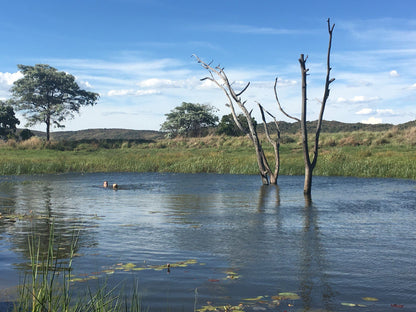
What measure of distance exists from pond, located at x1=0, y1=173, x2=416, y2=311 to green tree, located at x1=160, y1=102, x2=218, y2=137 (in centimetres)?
5724

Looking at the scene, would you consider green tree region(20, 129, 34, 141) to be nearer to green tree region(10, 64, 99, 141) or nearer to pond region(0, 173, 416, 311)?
green tree region(10, 64, 99, 141)

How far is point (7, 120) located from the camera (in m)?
63.7

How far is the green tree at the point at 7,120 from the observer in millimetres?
62750

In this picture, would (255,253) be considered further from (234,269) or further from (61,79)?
(61,79)

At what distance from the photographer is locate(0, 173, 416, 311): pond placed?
6.82 metres

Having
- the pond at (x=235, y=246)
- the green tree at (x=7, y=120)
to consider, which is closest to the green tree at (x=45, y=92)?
the green tree at (x=7, y=120)

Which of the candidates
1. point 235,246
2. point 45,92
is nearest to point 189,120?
point 45,92

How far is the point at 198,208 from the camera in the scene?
54.5ft

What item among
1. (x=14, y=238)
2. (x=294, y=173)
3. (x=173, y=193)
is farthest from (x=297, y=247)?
(x=294, y=173)

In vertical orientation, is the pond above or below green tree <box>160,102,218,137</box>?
below

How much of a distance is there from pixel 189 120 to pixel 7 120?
2807cm

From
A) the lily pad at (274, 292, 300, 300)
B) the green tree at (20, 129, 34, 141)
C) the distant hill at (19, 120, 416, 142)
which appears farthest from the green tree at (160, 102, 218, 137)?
the lily pad at (274, 292, 300, 300)

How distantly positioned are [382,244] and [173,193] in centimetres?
1291

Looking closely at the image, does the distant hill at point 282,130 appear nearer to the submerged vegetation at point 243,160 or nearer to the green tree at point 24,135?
the green tree at point 24,135
